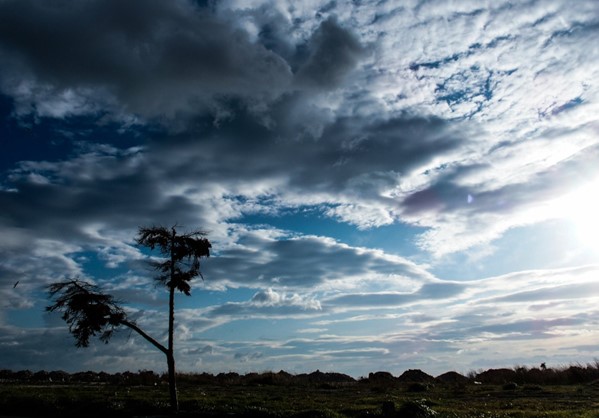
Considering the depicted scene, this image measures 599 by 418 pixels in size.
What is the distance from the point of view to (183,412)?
91.6 ft

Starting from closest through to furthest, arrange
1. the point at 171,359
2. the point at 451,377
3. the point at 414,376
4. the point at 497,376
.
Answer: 1. the point at 171,359
2. the point at 497,376
3. the point at 451,377
4. the point at 414,376

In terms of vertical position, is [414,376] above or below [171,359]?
above

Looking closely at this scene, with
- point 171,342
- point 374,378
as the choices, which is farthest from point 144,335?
point 374,378

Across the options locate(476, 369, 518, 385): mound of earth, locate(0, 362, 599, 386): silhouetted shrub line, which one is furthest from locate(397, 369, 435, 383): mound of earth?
locate(476, 369, 518, 385): mound of earth

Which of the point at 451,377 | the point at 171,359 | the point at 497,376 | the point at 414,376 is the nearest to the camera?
the point at 171,359

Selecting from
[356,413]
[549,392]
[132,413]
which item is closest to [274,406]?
[356,413]

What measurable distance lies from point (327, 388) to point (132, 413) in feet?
89.2

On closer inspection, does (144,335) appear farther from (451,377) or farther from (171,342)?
(451,377)

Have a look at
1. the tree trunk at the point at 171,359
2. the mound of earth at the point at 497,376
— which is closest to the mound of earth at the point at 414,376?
the mound of earth at the point at 497,376

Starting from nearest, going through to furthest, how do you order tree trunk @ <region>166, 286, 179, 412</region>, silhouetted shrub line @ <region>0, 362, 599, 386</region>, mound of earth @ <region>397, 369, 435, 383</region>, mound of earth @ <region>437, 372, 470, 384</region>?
tree trunk @ <region>166, 286, 179, 412</region>
silhouetted shrub line @ <region>0, 362, 599, 386</region>
mound of earth @ <region>437, 372, 470, 384</region>
mound of earth @ <region>397, 369, 435, 383</region>

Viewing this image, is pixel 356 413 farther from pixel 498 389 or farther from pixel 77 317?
pixel 498 389

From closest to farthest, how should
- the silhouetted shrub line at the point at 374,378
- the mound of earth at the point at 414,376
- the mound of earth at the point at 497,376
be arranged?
→ the silhouetted shrub line at the point at 374,378
the mound of earth at the point at 497,376
the mound of earth at the point at 414,376

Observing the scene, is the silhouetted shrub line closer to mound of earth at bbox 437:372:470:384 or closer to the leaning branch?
mound of earth at bbox 437:372:470:384

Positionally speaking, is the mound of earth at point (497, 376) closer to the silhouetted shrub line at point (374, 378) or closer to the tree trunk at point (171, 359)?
the silhouetted shrub line at point (374, 378)
